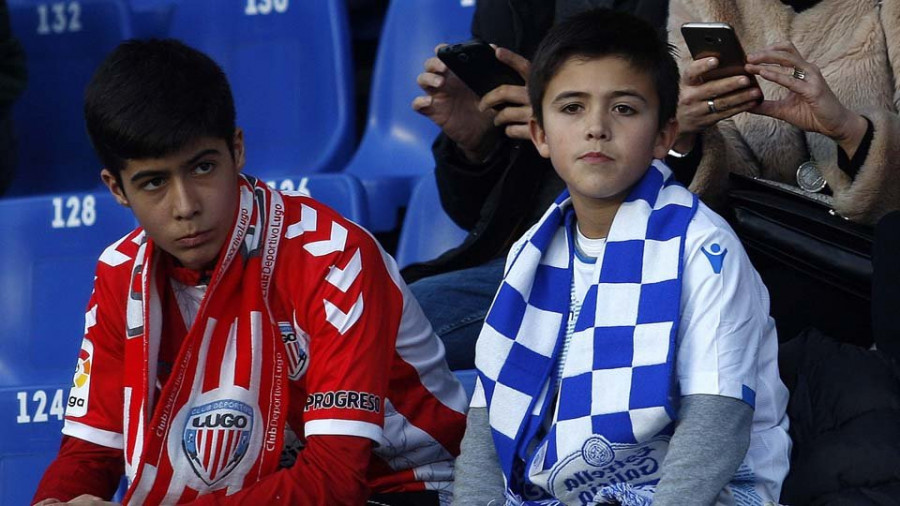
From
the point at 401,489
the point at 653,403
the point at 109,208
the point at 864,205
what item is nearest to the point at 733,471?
the point at 653,403

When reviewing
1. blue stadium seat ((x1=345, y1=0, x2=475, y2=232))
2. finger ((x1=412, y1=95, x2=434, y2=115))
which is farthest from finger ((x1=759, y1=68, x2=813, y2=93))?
blue stadium seat ((x1=345, y1=0, x2=475, y2=232))

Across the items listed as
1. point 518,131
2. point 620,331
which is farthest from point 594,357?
point 518,131

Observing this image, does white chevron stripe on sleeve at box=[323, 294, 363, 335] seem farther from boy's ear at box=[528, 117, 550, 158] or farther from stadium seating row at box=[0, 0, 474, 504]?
stadium seating row at box=[0, 0, 474, 504]

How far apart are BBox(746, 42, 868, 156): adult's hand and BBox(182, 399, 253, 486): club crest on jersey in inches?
40.3

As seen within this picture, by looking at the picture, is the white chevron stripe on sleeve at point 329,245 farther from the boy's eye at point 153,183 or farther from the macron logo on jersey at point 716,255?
the macron logo on jersey at point 716,255

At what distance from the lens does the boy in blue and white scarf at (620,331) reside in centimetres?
192

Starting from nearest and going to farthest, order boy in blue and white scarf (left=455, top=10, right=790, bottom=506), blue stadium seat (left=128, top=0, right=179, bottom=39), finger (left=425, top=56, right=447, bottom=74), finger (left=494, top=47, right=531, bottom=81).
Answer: boy in blue and white scarf (left=455, top=10, right=790, bottom=506)
finger (left=494, top=47, right=531, bottom=81)
finger (left=425, top=56, right=447, bottom=74)
blue stadium seat (left=128, top=0, right=179, bottom=39)

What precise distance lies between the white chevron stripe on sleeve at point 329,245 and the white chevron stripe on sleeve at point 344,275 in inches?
1.2

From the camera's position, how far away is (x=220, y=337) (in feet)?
7.22

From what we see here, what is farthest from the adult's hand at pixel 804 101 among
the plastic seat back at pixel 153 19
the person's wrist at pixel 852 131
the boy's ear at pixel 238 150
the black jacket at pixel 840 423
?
the plastic seat back at pixel 153 19

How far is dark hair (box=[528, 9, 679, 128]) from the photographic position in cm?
215

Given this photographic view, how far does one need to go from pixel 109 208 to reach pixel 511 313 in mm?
1502

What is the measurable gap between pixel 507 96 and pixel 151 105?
0.80 meters

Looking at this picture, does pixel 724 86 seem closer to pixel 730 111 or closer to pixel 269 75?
pixel 730 111
